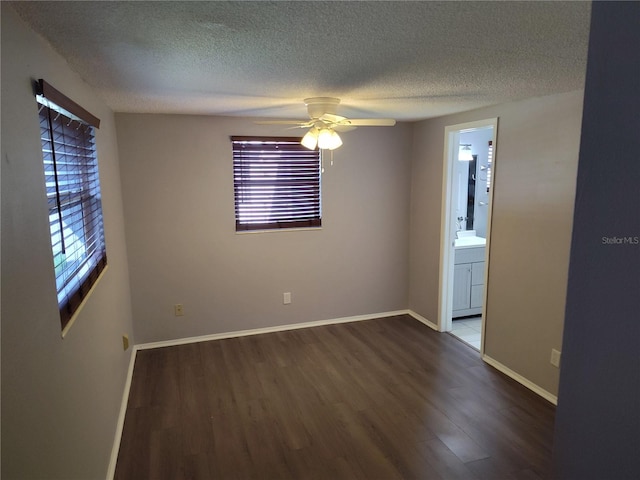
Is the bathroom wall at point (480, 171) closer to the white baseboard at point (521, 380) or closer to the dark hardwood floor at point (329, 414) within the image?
the dark hardwood floor at point (329, 414)

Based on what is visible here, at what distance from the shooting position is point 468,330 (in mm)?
4453

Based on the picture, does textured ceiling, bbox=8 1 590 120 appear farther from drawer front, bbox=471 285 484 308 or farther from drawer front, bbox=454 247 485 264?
drawer front, bbox=471 285 484 308

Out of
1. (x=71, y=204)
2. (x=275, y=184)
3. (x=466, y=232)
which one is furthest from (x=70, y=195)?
(x=466, y=232)

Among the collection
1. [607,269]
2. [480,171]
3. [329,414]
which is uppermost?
[480,171]

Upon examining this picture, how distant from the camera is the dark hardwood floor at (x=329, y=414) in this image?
2.38 meters

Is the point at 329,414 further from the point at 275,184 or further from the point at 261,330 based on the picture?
the point at 275,184

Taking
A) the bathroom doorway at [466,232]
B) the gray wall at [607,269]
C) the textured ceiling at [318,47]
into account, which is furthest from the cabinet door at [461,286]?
the gray wall at [607,269]

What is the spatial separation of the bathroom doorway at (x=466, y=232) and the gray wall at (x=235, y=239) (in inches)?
24.5

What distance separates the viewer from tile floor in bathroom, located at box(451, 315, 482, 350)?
4156 millimetres

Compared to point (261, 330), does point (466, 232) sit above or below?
above

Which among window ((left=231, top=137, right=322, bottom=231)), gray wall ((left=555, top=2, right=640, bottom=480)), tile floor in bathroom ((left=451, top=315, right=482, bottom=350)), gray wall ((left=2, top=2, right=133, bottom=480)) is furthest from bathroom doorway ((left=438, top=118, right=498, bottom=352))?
gray wall ((left=2, top=2, right=133, bottom=480))

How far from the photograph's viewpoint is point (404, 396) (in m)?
3.12

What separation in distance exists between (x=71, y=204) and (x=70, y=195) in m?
0.04

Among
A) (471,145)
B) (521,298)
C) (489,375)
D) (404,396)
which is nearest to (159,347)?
(404,396)
